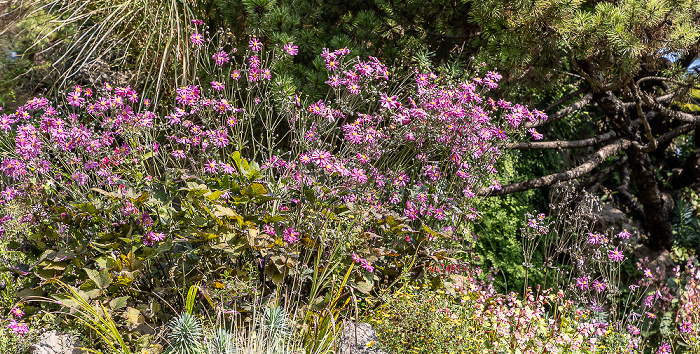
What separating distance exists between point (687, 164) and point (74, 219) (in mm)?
5407

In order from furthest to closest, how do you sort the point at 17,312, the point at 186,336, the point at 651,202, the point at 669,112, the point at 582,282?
1. the point at 651,202
2. the point at 669,112
3. the point at 582,282
4. the point at 17,312
5. the point at 186,336

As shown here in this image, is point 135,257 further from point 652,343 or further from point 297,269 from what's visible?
point 652,343

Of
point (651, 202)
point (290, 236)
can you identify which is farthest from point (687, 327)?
point (290, 236)

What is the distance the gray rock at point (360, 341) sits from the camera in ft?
8.24

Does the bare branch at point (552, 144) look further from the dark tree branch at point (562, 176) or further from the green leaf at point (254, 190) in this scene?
the green leaf at point (254, 190)

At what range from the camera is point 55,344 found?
242 centimetres

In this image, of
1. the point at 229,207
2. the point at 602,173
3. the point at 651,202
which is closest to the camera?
the point at 229,207

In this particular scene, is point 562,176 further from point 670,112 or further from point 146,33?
point 146,33

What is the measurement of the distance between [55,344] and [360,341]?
143 cm

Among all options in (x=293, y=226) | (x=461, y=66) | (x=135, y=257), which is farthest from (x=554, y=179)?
(x=135, y=257)

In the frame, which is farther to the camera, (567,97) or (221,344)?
(567,97)

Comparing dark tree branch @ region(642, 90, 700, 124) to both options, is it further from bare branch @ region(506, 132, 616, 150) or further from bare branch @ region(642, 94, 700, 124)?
bare branch @ region(506, 132, 616, 150)

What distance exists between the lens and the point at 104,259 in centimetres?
243

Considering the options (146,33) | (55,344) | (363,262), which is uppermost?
(146,33)
